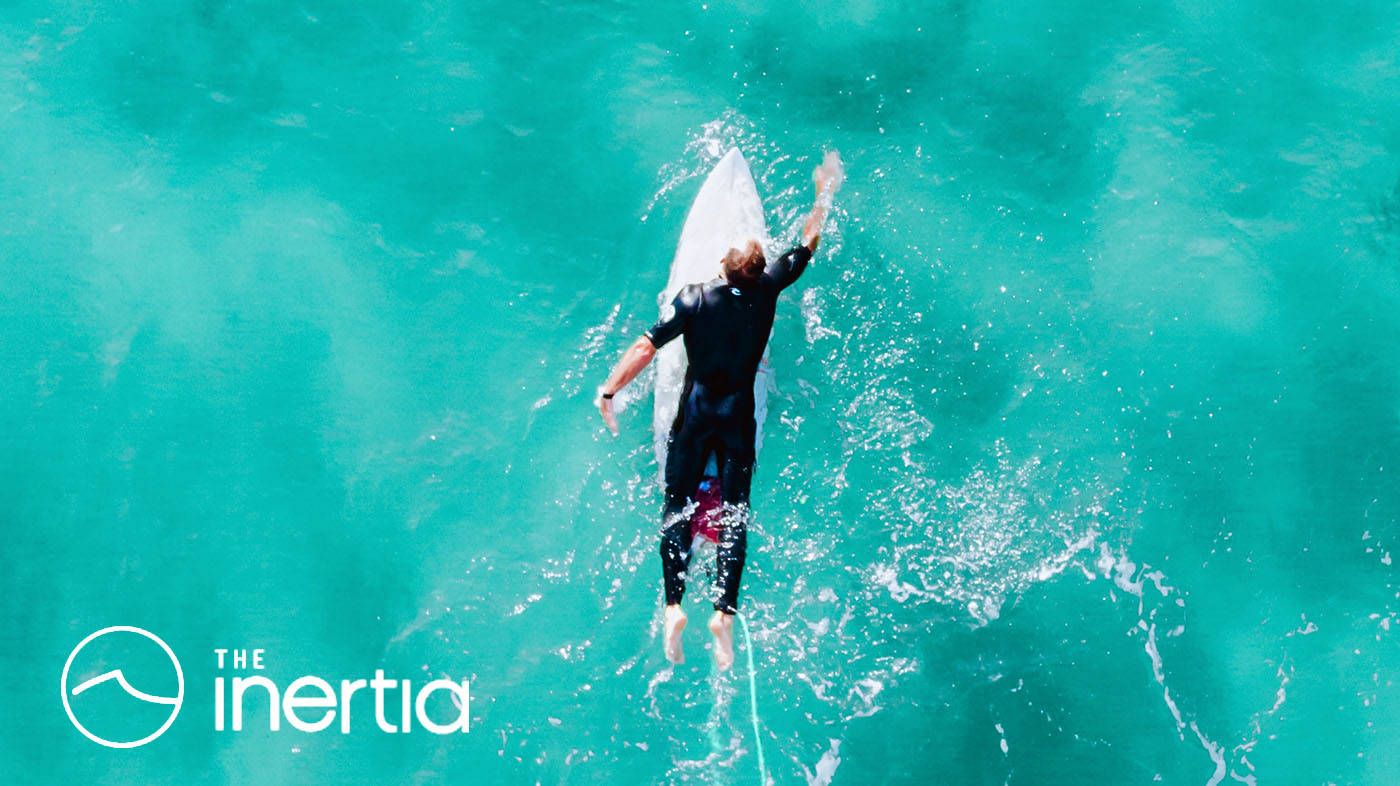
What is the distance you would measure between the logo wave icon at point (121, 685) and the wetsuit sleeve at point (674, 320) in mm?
4145

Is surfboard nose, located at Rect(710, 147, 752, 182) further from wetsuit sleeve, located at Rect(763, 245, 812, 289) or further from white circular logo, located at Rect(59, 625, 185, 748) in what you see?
white circular logo, located at Rect(59, 625, 185, 748)

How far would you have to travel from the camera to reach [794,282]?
7.41 metres

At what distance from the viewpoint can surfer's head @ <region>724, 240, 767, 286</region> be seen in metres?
6.75

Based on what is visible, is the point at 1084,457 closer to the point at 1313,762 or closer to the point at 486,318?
the point at 1313,762

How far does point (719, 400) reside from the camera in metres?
6.86

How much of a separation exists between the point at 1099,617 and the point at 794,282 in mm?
3020

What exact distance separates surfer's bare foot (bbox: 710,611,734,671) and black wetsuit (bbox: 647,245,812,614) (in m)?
0.05

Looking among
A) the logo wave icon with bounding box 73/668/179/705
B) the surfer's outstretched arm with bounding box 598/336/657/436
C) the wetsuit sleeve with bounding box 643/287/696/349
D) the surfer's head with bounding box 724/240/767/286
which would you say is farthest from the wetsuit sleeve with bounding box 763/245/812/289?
the logo wave icon with bounding box 73/668/179/705

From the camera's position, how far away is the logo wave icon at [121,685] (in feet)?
Answer: 25.7

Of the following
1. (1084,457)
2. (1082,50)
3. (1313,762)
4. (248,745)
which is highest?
(1082,50)

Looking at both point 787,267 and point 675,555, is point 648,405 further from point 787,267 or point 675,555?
point 787,267

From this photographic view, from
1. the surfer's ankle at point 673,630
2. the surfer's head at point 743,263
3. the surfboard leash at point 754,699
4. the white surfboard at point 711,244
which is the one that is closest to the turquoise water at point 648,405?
the surfboard leash at point 754,699

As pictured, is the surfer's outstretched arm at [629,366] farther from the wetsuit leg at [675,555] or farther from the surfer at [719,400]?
the wetsuit leg at [675,555]

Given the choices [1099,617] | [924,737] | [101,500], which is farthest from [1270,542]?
[101,500]
